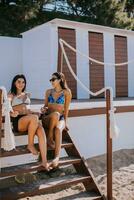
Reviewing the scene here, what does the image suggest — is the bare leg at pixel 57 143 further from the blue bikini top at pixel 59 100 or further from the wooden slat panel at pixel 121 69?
the wooden slat panel at pixel 121 69

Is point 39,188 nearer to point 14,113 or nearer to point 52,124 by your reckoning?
point 52,124

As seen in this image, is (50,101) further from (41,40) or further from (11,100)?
(41,40)

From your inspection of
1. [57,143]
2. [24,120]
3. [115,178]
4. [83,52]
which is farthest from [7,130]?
Result: [83,52]

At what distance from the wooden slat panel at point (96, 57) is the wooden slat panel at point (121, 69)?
1.62 ft

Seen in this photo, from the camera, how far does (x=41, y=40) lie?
26.3 feet

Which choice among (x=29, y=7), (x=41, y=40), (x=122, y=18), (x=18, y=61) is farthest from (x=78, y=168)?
(x=122, y=18)

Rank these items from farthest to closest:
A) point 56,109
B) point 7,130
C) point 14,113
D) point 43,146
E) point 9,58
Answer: point 9,58, point 56,109, point 14,113, point 43,146, point 7,130

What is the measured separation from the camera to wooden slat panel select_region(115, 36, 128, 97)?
28.8 ft

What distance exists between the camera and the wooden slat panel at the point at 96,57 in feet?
27.2

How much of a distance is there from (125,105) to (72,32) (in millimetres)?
2314

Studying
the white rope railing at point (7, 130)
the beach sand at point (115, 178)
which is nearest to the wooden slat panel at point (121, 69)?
the beach sand at point (115, 178)

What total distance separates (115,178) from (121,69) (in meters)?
4.05

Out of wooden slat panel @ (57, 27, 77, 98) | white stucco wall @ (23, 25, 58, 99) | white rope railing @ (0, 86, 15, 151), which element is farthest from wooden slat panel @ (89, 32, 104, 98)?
white rope railing @ (0, 86, 15, 151)

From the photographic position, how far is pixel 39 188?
3.90 meters
